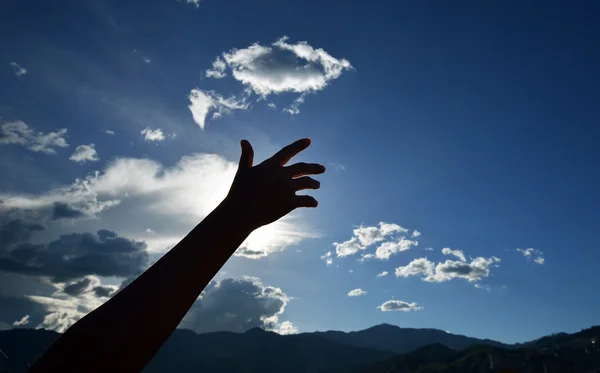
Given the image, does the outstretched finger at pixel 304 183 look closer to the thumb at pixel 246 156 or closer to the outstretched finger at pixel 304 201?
Answer: the outstretched finger at pixel 304 201

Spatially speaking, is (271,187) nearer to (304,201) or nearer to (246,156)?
(304,201)

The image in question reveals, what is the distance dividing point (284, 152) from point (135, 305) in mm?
1988

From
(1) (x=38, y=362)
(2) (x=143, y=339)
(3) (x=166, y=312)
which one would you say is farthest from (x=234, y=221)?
(1) (x=38, y=362)

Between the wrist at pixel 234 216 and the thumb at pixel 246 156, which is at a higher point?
the thumb at pixel 246 156

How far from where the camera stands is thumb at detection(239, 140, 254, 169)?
4.00 m

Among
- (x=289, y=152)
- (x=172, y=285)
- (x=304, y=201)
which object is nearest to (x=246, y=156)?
(x=289, y=152)

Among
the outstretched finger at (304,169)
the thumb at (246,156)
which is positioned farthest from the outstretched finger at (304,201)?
the thumb at (246,156)

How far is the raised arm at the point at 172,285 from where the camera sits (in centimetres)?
250

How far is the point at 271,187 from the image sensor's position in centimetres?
366

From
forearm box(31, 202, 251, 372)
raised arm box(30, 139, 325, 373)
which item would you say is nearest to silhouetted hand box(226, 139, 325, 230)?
raised arm box(30, 139, 325, 373)

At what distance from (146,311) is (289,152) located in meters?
2.01

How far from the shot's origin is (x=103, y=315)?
2.63 metres

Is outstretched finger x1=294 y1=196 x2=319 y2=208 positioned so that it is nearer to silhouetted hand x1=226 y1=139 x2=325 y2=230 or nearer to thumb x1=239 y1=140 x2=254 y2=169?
silhouetted hand x1=226 y1=139 x2=325 y2=230

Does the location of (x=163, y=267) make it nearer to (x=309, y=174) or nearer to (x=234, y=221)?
(x=234, y=221)
